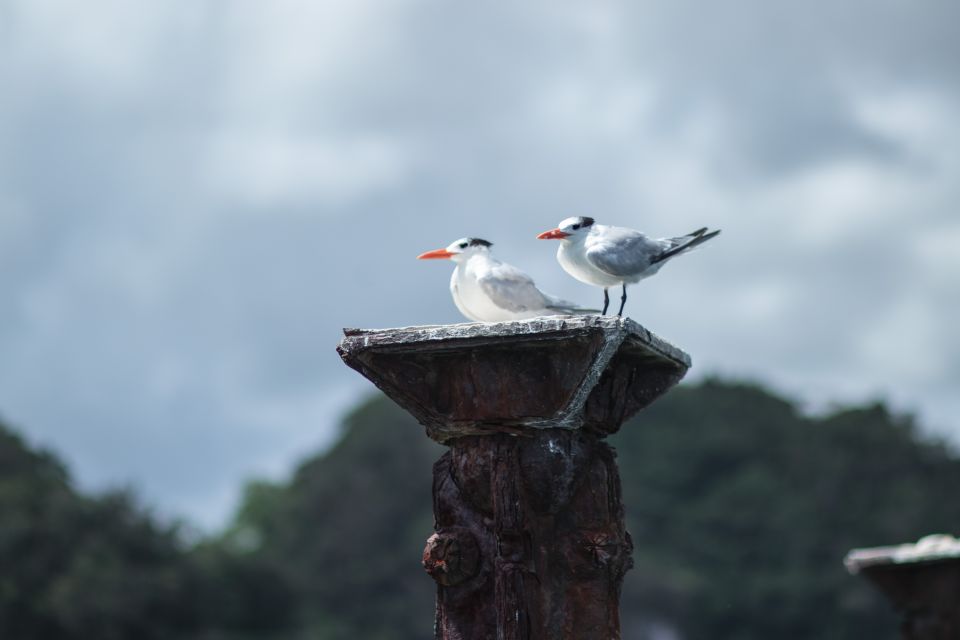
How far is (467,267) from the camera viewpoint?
6031 mm

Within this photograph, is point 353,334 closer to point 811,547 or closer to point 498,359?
Answer: point 498,359

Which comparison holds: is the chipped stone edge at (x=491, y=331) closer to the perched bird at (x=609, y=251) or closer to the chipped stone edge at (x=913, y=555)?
the perched bird at (x=609, y=251)

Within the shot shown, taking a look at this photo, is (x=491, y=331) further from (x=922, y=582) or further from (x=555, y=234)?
(x=922, y=582)

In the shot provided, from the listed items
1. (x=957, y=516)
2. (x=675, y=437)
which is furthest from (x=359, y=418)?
(x=957, y=516)

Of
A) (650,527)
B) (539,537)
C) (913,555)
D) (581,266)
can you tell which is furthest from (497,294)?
(650,527)

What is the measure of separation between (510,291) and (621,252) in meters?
0.49

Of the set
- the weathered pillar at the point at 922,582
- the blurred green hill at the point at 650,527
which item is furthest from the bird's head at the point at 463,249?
the blurred green hill at the point at 650,527

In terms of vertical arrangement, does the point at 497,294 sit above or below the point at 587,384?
above

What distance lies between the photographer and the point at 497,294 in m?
5.88

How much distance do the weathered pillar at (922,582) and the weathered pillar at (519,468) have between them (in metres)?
4.82

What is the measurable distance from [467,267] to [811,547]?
102ft

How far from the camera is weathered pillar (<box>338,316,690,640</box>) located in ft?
17.0

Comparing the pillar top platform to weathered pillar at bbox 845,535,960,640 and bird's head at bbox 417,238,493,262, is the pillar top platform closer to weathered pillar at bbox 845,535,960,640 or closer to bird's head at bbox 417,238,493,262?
bird's head at bbox 417,238,493,262

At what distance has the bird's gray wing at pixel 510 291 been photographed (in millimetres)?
5871
